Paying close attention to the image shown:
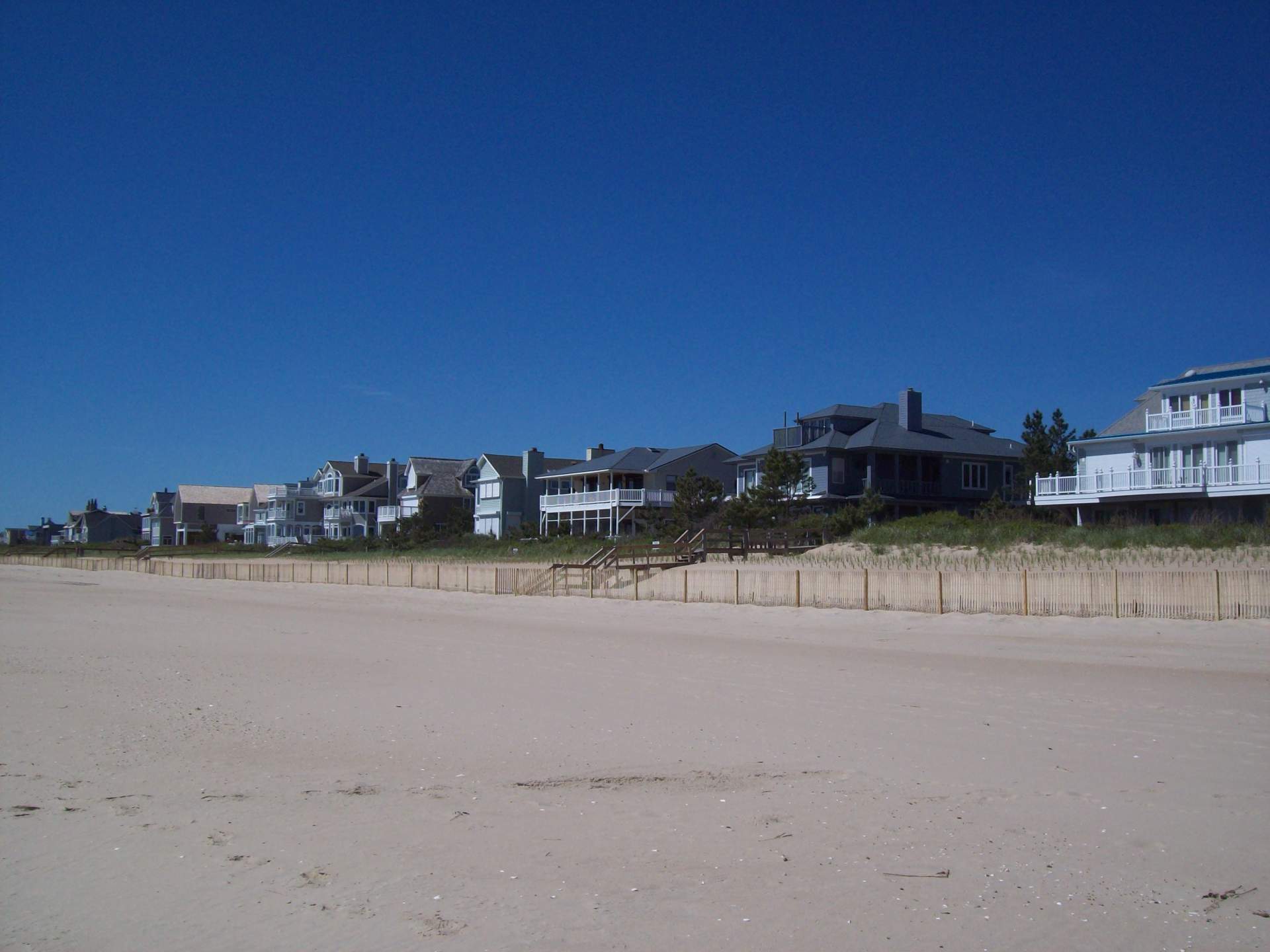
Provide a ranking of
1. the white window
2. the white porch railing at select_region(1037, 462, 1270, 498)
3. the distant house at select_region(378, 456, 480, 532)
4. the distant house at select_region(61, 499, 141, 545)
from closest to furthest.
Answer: the white porch railing at select_region(1037, 462, 1270, 498) < the white window < the distant house at select_region(378, 456, 480, 532) < the distant house at select_region(61, 499, 141, 545)

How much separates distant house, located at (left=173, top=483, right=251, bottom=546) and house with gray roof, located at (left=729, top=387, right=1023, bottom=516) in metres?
82.9

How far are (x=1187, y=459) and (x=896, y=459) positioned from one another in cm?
1374

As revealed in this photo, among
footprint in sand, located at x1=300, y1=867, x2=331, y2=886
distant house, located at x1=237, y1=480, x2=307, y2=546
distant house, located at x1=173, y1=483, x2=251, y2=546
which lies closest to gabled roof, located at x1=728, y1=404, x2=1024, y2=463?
footprint in sand, located at x1=300, y1=867, x2=331, y2=886

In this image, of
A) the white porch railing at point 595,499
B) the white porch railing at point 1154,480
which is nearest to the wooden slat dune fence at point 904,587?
the white porch railing at point 1154,480

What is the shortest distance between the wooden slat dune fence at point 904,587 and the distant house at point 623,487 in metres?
19.8

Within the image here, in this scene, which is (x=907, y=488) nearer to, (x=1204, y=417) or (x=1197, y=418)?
(x=1197, y=418)

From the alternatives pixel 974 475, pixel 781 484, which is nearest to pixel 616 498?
pixel 781 484

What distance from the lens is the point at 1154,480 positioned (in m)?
38.5

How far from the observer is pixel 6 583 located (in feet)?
182

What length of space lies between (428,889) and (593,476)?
60.6 meters

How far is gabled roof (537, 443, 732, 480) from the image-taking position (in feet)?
211

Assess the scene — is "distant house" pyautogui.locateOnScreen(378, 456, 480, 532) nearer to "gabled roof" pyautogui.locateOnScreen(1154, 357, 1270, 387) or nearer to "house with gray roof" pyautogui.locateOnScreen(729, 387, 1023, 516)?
"house with gray roof" pyautogui.locateOnScreen(729, 387, 1023, 516)

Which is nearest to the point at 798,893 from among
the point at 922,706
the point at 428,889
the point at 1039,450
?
the point at 428,889

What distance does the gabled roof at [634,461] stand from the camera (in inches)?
2527
